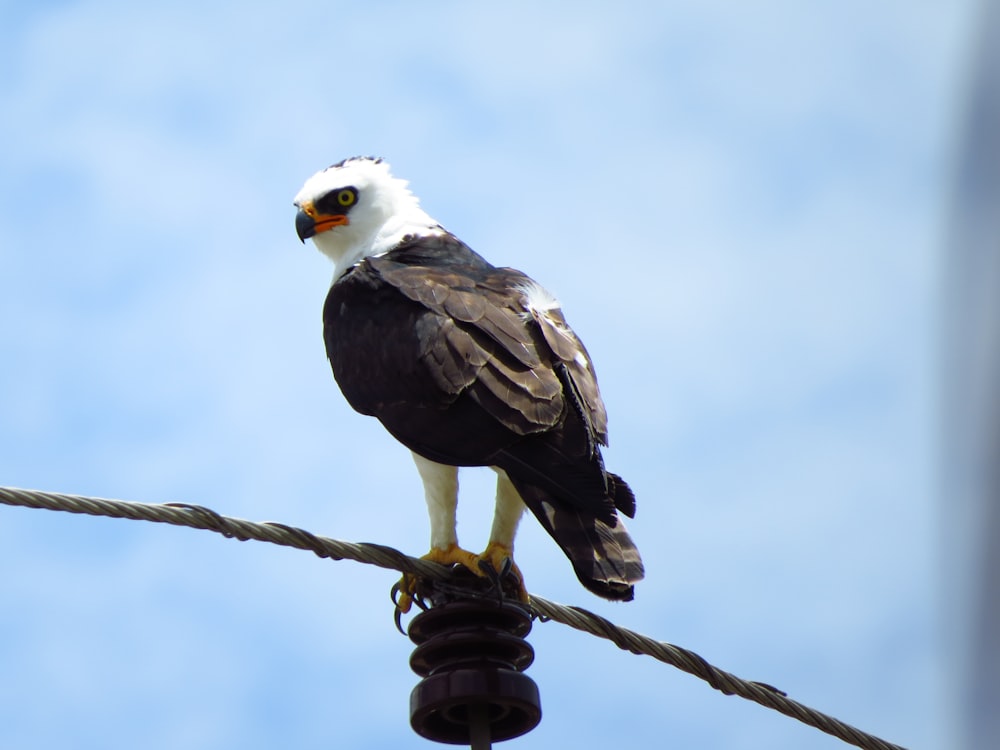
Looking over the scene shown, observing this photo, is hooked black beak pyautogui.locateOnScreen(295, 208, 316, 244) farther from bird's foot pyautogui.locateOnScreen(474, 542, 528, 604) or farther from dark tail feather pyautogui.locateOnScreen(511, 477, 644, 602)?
dark tail feather pyautogui.locateOnScreen(511, 477, 644, 602)

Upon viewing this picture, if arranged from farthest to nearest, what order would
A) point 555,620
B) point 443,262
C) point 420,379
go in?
point 443,262 < point 420,379 < point 555,620

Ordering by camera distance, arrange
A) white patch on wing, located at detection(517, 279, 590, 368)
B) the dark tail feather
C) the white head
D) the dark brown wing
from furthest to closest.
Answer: the white head
white patch on wing, located at detection(517, 279, 590, 368)
the dark brown wing
the dark tail feather

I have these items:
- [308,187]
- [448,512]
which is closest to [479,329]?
[448,512]

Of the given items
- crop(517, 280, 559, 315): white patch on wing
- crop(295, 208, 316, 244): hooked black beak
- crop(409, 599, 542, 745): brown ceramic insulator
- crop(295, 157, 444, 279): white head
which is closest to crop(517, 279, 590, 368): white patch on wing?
crop(517, 280, 559, 315): white patch on wing

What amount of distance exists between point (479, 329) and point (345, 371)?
31.8 inches

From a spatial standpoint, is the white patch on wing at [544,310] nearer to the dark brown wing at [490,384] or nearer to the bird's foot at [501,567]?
the dark brown wing at [490,384]

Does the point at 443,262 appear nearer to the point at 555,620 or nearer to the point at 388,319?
the point at 388,319

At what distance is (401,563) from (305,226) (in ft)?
12.1

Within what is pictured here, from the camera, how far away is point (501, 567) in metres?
6.22

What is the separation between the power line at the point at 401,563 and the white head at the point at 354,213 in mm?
3208

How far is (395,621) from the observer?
20.1 ft

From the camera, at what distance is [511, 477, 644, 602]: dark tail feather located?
5434 millimetres

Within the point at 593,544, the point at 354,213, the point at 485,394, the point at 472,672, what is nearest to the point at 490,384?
the point at 485,394

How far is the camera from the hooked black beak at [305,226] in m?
8.32
